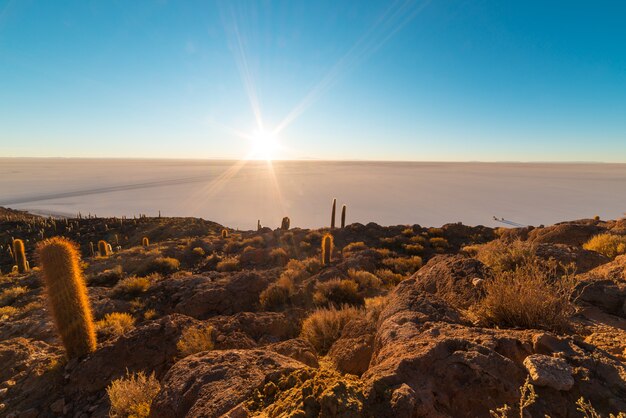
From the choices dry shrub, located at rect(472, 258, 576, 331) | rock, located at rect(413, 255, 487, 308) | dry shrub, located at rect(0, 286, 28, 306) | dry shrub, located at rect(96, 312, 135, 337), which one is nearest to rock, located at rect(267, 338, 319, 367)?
rock, located at rect(413, 255, 487, 308)

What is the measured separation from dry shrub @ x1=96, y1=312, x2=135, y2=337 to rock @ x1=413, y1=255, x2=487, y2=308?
6.36 meters

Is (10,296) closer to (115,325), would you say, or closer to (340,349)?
(115,325)

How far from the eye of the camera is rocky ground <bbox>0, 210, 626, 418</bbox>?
2.16 meters

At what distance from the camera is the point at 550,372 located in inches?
86.8

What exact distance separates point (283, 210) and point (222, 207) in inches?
672

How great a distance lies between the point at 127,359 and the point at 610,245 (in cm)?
1191

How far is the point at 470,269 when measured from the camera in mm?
4793

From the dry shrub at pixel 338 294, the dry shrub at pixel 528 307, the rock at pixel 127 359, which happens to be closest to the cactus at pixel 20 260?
the rock at pixel 127 359

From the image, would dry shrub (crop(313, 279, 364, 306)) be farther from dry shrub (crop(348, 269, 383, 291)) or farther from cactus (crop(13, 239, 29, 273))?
cactus (crop(13, 239, 29, 273))

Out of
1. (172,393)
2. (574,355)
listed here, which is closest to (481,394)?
(574,355)

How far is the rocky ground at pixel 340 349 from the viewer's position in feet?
7.07

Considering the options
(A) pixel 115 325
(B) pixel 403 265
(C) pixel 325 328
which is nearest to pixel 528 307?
(C) pixel 325 328

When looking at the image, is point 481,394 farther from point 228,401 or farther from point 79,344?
point 79,344

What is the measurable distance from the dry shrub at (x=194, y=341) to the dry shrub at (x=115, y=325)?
7.10ft
